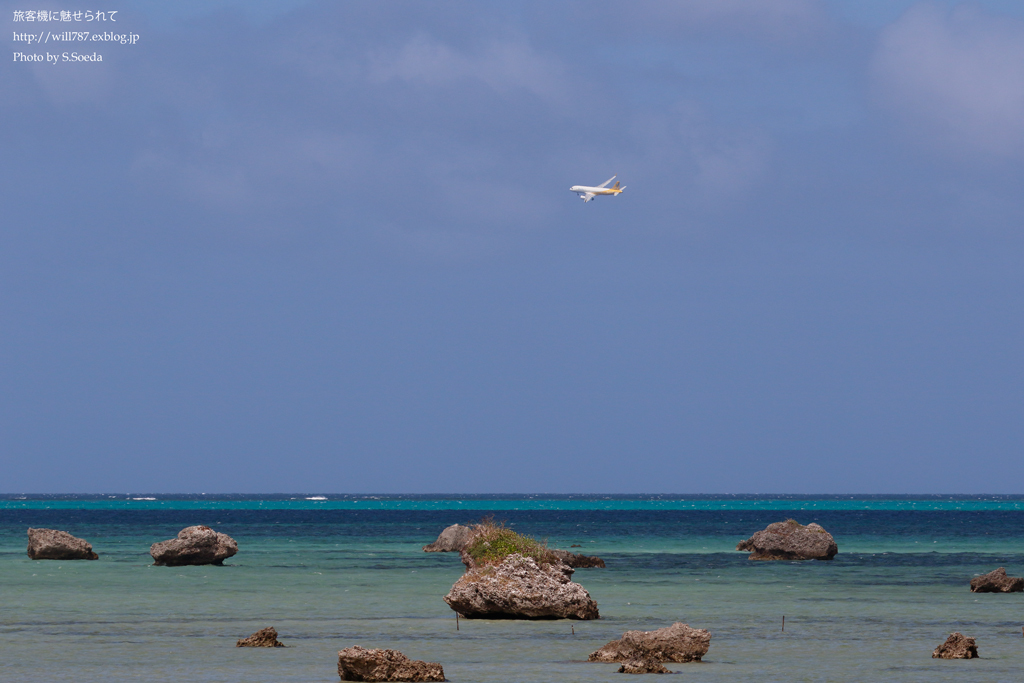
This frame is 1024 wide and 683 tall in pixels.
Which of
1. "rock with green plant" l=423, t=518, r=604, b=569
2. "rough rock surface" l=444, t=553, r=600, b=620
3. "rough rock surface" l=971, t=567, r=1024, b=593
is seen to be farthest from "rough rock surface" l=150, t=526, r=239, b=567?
"rough rock surface" l=971, t=567, r=1024, b=593

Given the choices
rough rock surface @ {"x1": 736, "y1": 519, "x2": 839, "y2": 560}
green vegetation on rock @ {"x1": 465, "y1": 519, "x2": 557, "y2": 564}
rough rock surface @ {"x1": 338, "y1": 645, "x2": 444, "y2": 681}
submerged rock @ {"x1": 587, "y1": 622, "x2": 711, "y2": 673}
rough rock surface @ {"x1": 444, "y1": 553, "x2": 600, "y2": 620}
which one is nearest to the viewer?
rough rock surface @ {"x1": 338, "y1": 645, "x2": 444, "y2": 681}

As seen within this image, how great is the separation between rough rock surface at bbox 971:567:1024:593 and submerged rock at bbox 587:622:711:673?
24.7 metres

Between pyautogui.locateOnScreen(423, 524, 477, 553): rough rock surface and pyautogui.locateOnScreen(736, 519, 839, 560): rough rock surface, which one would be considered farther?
pyautogui.locateOnScreen(423, 524, 477, 553): rough rock surface

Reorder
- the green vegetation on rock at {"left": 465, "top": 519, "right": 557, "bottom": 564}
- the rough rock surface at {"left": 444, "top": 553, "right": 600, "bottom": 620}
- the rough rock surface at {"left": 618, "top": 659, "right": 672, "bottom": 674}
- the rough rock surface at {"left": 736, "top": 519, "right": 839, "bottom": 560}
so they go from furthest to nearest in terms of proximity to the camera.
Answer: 1. the rough rock surface at {"left": 736, "top": 519, "right": 839, "bottom": 560}
2. the green vegetation on rock at {"left": 465, "top": 519, "right": 557, "bottom": 564}
3. the rough rock surface at {"left": 444, "top": 553, "right": 600, "bottom": 620}
4. the rough rock surface at {"left": 618, "top": 659, "right": 672, "bottom": 674}

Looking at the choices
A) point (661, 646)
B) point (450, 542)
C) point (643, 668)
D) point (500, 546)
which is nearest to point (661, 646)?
point (661, 646)

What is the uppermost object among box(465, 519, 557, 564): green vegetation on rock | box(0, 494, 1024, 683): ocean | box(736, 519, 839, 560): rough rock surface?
box(465, 519, 557, 564): green vegetation on rock

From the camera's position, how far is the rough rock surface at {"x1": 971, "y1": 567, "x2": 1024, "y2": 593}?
50625mm

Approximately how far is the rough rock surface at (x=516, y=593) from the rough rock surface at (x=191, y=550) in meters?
32.1

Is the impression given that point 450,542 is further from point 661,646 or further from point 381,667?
point 381,667

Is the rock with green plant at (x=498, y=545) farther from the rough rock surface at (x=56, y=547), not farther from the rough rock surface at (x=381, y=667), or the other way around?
the rough rock surface at (x=56, y=547)

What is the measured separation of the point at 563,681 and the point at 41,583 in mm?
36352

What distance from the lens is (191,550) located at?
6800cm

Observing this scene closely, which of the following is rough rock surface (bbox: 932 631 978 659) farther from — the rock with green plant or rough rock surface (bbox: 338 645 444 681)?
the rock with green plant

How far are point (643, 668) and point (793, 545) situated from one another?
4998 cm
